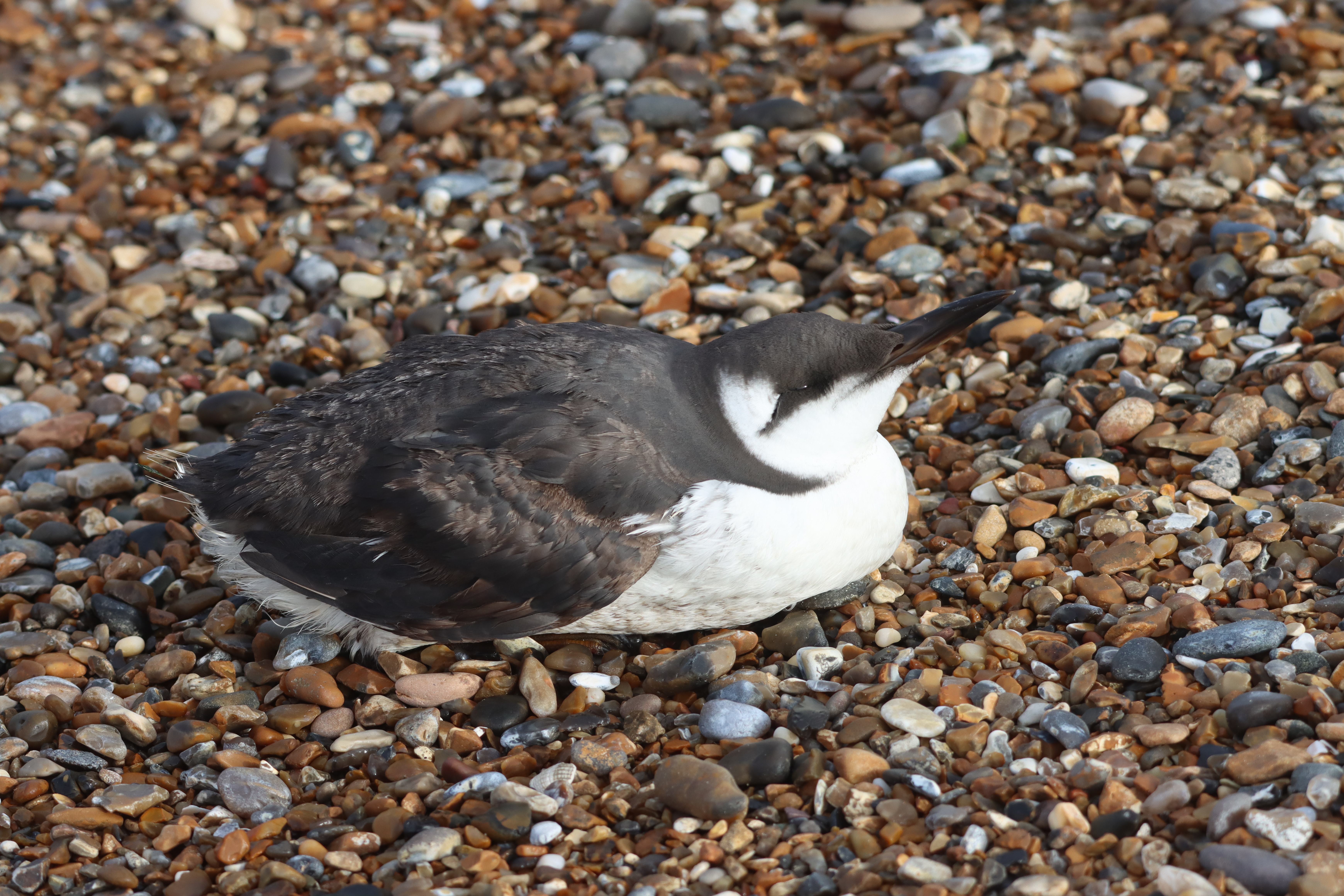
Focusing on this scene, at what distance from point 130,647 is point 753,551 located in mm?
2160

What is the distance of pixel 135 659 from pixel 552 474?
65.4 inches

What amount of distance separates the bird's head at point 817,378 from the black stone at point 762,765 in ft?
2.85

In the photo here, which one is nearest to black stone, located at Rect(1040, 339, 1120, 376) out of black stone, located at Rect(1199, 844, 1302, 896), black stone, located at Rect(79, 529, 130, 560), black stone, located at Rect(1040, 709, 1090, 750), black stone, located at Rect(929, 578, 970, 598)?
black stone, located at Rect(929, 578, 970, 598)

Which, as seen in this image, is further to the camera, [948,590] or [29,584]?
[29,584]

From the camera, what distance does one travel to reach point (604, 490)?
12.9ft

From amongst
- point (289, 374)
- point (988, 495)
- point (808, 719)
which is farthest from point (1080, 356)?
point (289, 374)

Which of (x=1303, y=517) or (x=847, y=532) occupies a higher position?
(x=847, y=532)

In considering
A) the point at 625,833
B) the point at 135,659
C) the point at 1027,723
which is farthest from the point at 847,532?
the point at 135,659

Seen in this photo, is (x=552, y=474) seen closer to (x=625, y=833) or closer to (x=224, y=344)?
Result: (x=625, y=833)

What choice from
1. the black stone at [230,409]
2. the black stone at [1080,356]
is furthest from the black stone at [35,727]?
the black stone at [1080,356]

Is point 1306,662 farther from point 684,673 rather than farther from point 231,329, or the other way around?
point 231,329

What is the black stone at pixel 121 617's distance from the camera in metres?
4.55

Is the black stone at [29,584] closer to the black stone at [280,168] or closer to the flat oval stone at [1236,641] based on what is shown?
the black stone at [280,168]

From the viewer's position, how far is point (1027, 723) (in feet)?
11.9
